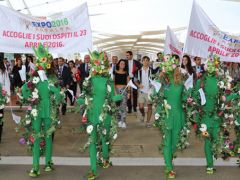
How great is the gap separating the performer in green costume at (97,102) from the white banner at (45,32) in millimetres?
1826

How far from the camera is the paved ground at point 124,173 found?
6.24 metres

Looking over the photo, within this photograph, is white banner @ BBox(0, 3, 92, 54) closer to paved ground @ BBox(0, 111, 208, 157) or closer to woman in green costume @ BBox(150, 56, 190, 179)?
paved ground @ BBox(0, 111, 208, 157)

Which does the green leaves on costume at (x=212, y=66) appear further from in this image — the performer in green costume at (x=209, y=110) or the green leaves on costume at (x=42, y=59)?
the green leaves on costume at (x=42, y=59)

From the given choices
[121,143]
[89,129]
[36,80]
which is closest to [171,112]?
[89,129]

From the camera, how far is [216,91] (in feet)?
21.3

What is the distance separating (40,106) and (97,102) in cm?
90

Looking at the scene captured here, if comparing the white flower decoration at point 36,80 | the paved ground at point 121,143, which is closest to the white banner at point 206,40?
the paved ground at point 121,143

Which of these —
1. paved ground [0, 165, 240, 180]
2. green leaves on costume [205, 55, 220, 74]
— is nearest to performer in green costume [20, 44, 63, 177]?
paved ground [0, 165, 240, 180]

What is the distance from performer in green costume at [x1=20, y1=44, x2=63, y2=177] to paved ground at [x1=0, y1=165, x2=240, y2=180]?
272 mm

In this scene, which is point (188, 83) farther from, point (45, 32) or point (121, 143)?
point (45, 32)

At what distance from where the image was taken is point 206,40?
313 inches

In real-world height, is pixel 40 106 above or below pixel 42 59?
below

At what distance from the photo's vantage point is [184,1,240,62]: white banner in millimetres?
7777

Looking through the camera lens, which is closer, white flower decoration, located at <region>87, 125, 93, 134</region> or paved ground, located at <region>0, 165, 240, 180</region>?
white flower decoration, located at <region>87, 125, 93, 134</region>
